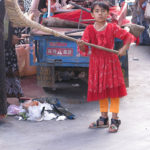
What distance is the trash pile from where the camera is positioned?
201 inches

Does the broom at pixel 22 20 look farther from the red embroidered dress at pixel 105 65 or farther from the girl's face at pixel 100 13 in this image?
the girl's face at pixel 100 13

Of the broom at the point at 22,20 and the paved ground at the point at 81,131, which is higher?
the broom at the point at 22,20

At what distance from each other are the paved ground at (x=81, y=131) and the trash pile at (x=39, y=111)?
0.12m

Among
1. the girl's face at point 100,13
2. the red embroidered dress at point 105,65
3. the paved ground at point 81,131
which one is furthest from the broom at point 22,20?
the paved ground at point 81,131

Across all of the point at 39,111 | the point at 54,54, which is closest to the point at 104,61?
the point at 39,111

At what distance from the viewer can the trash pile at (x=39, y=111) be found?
5.12m

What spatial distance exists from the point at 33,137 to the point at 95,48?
125 centimetres

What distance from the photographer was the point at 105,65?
179 inches

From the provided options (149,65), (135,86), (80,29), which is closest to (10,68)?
(80,29)

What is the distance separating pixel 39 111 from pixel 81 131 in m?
0.78

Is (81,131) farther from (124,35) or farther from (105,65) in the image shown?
(124,35)

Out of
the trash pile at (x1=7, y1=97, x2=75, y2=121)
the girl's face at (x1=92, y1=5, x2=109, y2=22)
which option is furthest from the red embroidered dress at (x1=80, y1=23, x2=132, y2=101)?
the trash pile at (x1=7, y1=97, x2=75, y2=121)

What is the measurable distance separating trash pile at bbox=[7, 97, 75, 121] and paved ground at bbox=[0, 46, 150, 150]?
0.12m

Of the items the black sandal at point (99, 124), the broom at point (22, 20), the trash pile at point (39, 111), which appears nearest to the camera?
the broom at point (22, 20)
